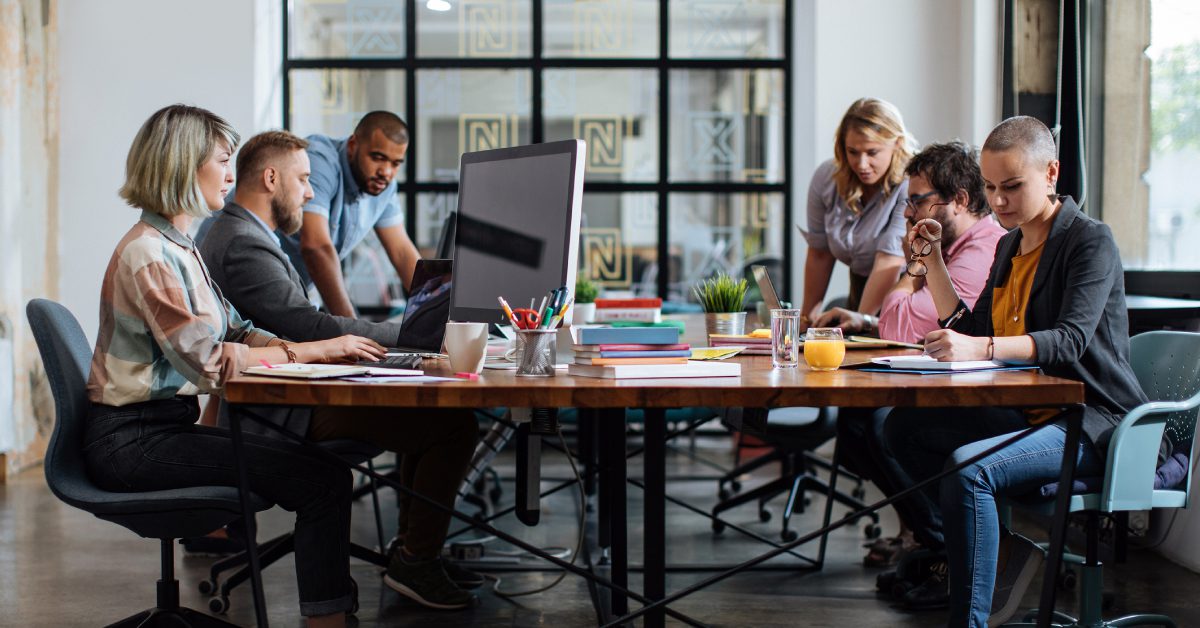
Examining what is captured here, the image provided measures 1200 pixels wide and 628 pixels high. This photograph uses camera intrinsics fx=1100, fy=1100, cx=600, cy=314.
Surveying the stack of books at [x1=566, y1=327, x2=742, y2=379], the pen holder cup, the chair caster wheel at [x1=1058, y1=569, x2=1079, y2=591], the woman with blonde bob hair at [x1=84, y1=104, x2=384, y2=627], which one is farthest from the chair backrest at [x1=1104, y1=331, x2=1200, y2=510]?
the woman with blonde bob hair at [x1=84, y1=104, x2=384, y2=627]

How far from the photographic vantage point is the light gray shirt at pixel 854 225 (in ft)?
11.5

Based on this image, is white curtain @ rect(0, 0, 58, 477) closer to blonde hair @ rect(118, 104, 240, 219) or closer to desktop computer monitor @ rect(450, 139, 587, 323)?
blonde hair @ rect(118, 104, 240, 219)

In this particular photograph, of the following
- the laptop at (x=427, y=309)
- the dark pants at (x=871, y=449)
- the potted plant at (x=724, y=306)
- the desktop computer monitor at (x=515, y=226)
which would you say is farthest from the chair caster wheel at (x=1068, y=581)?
the laptop at (x=427, y=309)

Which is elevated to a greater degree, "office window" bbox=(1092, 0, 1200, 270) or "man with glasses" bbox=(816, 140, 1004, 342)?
"office window" bbox=(1092, 0, 1200, 270)

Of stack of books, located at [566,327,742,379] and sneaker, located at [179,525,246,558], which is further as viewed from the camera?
sneaker, located at [179,525,246,558]

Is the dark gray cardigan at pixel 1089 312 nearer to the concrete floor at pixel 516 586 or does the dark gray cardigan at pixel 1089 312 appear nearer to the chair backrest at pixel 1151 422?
the chair backrest at pixel 1151 422

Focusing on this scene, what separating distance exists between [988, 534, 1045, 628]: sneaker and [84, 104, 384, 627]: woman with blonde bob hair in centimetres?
131

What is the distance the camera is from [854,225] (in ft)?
12.0

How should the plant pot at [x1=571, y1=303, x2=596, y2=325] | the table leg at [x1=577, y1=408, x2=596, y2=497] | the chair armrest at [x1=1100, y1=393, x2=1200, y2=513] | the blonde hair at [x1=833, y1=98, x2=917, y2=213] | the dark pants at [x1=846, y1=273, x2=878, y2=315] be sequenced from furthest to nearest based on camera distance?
the table leg at [x1=577, y1=408, x2=596, y2=497] → the dark pants at [x1=846, y1=273, x2=878, y2=315] → the blonde hair at [x1=833, y1=98, x2=917, y2=213] → the plant pot at [x1=571, y1=303, x2=596, y2=325] → the chair armrest at [x1=1100, y1=393, x2=1200, y2=513]

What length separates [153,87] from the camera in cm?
546

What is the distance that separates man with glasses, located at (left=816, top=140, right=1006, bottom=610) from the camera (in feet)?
9.48

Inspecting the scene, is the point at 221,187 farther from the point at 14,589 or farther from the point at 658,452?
the point at 14,589

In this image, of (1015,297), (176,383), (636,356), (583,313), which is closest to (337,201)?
(583,313)

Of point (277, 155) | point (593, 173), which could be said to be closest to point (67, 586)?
point (277, 155)
